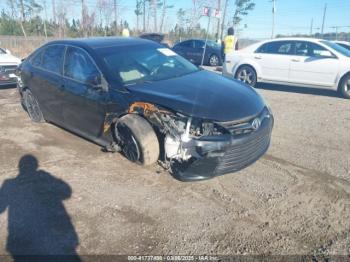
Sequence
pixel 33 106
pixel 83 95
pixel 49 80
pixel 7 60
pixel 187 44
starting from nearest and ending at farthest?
1. pixel 83 95
2. pixel 49 80
3. pixel 33 106
4. pixel 7 60
5. pixel 187 44

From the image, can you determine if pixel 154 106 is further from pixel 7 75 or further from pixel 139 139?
pixel 7 75

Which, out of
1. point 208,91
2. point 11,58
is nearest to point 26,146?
point 208,91

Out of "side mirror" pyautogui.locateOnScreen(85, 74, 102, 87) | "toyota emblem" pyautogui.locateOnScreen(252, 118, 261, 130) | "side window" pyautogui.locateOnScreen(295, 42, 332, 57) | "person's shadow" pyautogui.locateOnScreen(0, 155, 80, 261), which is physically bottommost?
"person's shadow" pyautogui.locateOnScreen(0, 155, 80, 261)

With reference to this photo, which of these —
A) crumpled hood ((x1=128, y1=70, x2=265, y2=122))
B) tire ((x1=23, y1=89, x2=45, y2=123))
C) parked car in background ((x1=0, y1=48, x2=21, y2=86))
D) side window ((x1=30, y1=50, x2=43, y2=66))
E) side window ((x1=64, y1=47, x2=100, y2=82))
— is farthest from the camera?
parked car in background ((x1=0, y1=48, x2=21, y2=86))

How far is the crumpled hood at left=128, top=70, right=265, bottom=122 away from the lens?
3531mm

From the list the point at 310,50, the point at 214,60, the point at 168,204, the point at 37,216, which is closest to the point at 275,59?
the point at 310,50

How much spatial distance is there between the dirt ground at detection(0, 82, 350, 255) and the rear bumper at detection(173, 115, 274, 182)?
→ 0.24 m

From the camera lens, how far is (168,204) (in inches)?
133

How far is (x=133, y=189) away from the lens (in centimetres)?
370

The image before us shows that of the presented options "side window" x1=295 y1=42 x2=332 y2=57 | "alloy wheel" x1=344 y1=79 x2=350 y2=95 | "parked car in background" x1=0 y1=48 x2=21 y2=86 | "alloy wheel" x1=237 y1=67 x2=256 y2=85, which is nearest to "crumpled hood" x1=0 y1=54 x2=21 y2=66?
"parked car in background" x1=0 y1=48 x2=21 y2=86

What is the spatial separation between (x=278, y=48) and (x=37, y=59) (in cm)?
660

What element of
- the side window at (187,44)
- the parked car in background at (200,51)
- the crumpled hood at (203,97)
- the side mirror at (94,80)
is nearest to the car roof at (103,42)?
the side mirror at (94,80)

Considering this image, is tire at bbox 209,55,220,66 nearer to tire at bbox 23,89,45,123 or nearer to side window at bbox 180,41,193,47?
side window at bbox 180,41,193,47

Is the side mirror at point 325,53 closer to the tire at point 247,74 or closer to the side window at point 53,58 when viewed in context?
the tire at point 247,74
